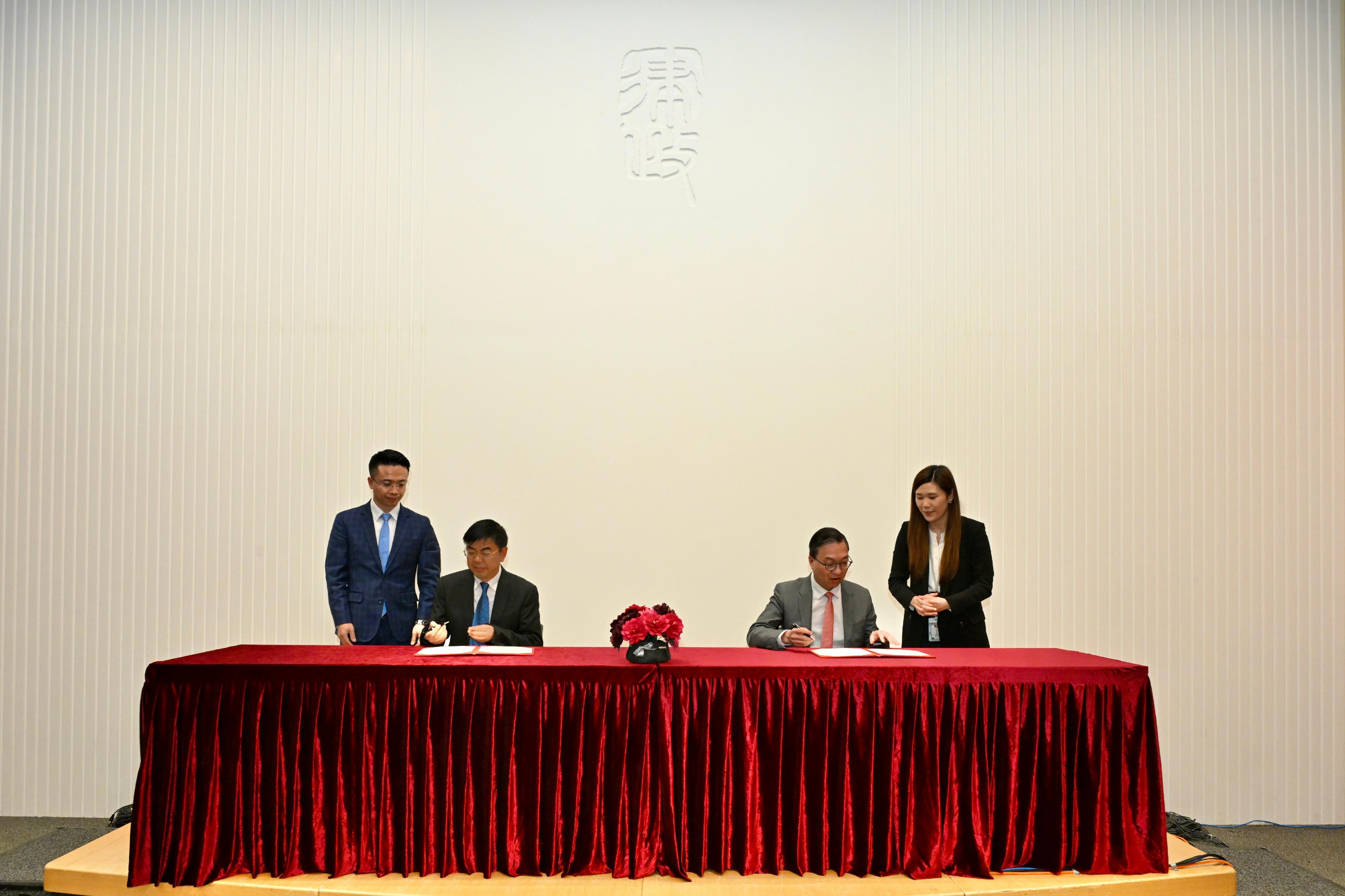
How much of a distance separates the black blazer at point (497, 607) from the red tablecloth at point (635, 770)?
0.62m

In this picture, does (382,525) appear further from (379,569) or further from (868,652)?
(868,652)

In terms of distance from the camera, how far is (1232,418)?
4684 millimetres

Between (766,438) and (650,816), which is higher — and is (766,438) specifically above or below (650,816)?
above

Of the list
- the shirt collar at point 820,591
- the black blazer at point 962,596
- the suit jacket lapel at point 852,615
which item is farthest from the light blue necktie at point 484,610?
the black blazer at point 962,596

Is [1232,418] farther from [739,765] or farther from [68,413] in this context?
[68,413]

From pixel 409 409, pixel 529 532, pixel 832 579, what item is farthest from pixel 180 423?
pixel 832 579

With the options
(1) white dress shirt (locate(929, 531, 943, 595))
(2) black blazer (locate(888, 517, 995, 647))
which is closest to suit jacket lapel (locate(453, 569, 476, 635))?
(2) black blazer (locate(888, 517, 995, 647))

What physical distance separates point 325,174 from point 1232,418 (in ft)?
14.7

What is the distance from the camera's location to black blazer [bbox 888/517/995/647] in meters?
3.71

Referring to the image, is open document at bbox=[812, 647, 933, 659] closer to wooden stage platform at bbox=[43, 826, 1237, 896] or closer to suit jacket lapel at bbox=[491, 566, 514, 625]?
wooden stage platform at bbox=[43, 826, 1237, 896]

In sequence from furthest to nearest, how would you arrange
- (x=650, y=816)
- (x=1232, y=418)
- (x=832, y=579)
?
1. (x=1232, y=418)
2. (x=832, y=579)
3. (x=650, y=816)

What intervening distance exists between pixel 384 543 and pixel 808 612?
68.4 inches

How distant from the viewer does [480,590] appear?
3678 millimetres

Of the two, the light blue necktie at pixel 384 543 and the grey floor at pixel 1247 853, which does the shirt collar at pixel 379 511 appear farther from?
the grey floor at pixel 1247 853
